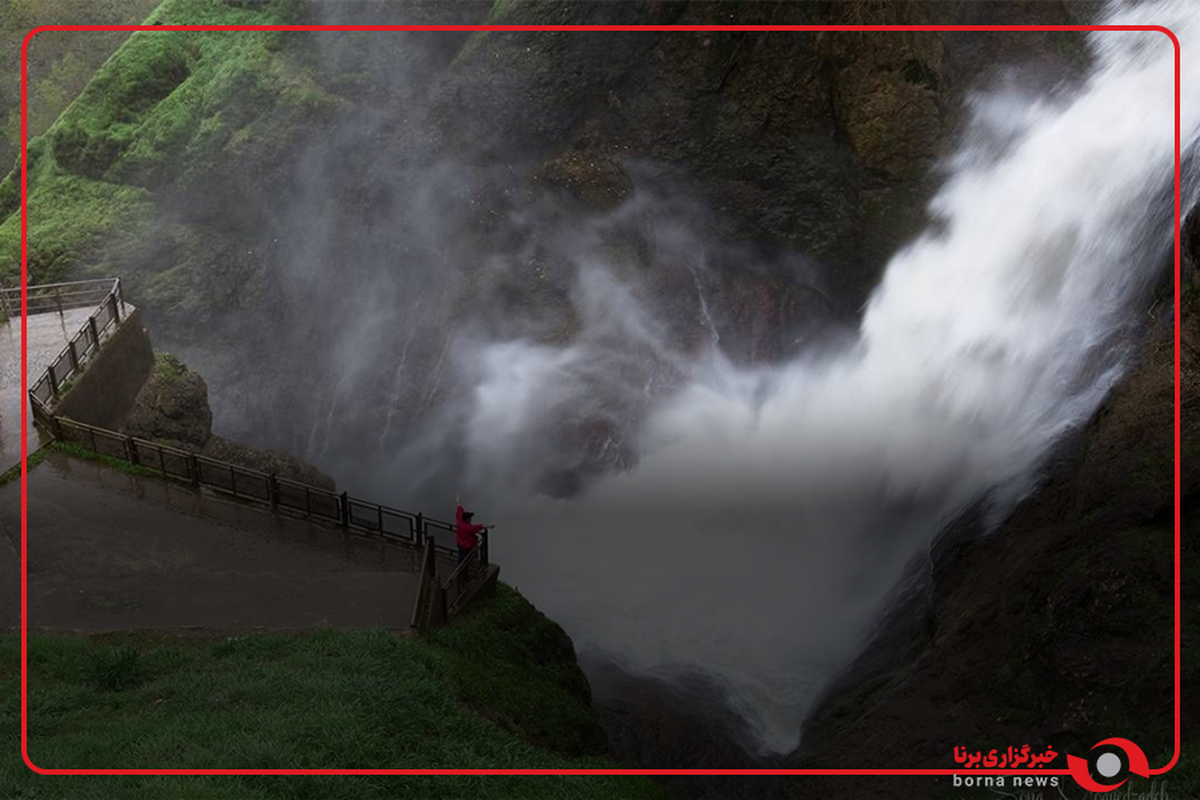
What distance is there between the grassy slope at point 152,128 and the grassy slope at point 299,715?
21.2 metres

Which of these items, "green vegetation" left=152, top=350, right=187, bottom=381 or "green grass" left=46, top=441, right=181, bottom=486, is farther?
"green vegetation" left=152, top=350, right=187, bottom=381

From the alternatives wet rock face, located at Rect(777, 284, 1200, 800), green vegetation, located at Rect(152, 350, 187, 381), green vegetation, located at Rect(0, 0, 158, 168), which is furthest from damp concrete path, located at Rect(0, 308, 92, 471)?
green vegetation, located at Rect(0, 0, 158, 168)

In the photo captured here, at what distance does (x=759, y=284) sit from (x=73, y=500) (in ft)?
65.2

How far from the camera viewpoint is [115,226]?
31.9 meters

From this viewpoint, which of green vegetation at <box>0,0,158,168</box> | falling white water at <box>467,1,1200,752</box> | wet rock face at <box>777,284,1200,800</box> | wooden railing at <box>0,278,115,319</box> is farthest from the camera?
green vegetation at <box>0,0,158,168</box>

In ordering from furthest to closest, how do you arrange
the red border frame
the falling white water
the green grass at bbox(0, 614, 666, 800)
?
the falling white water, the red border frame, the green grass at bbox(0, 614, 666, 800)

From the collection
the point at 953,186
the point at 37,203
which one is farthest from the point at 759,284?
the point at 37,203

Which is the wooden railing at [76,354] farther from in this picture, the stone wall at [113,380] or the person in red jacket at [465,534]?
the person in red jacket at [465,534]

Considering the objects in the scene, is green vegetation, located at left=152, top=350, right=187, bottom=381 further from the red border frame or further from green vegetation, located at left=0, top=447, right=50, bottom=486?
green vegetation, located at left=0, top=447, right=50, bottom=486

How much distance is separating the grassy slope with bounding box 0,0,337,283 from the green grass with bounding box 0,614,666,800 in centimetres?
2125

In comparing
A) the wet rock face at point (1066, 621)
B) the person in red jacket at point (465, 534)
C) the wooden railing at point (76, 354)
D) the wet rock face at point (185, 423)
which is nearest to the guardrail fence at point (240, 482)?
the wooden railing at point (76, 354)

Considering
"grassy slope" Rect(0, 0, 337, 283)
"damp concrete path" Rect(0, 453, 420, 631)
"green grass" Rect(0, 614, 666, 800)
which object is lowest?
"green grass" Rect(0, 614, 666, 800)

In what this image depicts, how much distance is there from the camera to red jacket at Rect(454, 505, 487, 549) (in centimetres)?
1530

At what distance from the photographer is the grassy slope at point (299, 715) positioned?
33.8 ft
